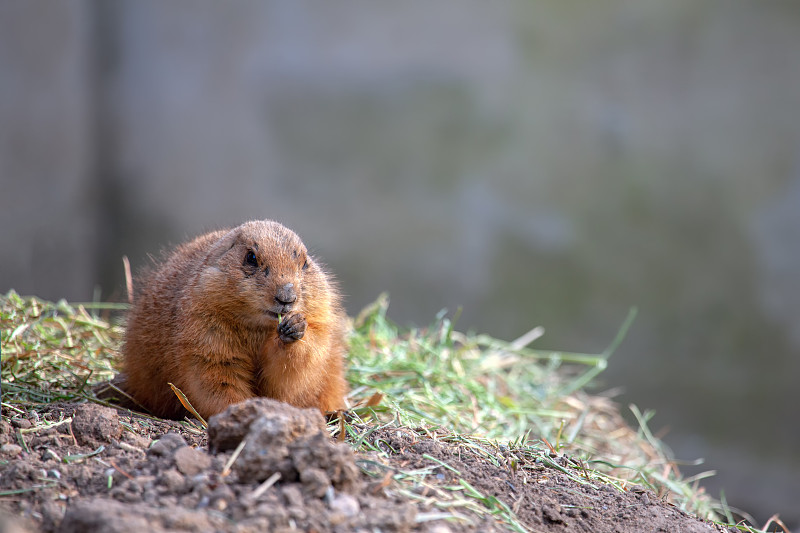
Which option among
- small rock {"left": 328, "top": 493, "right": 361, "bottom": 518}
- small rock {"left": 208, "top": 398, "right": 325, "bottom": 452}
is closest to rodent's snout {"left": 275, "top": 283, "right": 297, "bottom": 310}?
small rock {"left": 208, "top": 398, "right": 325, "bottom": 452}

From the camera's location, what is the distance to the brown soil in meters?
1.94

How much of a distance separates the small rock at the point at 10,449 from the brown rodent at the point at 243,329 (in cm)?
68

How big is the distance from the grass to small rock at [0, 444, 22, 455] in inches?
15.9

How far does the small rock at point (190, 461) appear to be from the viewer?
85.0 inches

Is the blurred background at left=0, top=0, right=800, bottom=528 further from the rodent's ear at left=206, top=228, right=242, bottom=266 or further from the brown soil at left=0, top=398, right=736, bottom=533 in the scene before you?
the brown soil at left=0, top=398, right=736, bottom=533

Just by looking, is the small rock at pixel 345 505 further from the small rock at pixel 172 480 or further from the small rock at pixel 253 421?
the small rock at pixel 172 480

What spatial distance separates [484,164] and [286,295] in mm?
4302

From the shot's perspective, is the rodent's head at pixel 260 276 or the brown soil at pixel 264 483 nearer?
the brown soil at pixel 264 483

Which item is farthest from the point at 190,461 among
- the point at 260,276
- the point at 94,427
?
the point at 260,276

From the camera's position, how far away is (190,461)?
2182 mm

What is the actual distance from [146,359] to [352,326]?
70.7 inches

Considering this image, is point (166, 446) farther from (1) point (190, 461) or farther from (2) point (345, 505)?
(2) point (345, 505)

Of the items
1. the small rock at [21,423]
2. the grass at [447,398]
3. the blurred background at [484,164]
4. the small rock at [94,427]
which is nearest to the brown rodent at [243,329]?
the grass at [447,398]

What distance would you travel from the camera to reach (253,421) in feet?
7.40
